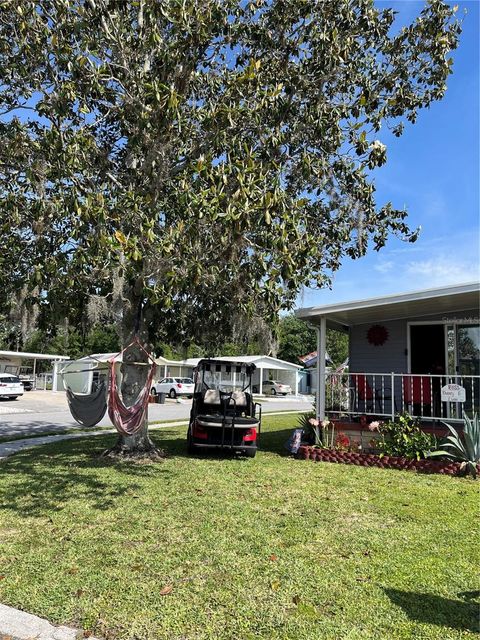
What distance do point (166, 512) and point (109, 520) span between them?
68 cm

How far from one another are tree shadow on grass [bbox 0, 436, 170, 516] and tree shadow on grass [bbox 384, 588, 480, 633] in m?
3.67

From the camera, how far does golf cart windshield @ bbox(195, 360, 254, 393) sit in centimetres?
1047

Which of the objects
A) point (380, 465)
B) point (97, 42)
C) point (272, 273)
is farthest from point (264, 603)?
point (97, 42)

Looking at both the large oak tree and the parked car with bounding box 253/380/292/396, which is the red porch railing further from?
the parked car with bounding box 253/380/292/396

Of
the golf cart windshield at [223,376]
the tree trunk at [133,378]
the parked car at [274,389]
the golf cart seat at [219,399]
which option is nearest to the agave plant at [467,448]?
the golf cart seat at [219,399]

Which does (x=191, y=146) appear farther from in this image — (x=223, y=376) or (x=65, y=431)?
(x=65, y=431)

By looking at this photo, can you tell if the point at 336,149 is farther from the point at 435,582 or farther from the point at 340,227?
the point at 435,582

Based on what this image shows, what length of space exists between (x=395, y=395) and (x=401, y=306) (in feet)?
7.84

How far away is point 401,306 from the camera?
9.82m

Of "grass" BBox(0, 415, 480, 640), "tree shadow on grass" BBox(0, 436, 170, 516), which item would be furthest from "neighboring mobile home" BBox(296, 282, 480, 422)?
"tree shadow on grass" BBox(0, 436, 170, 516)

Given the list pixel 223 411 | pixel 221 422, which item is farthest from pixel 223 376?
pixel 221 422

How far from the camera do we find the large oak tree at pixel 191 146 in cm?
636

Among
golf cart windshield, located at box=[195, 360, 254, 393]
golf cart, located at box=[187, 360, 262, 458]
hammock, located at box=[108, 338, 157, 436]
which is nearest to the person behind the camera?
hammock, located at box=[108, 338, 157, 436]

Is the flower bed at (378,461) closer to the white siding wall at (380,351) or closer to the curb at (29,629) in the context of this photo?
the white siding wall at (380,351)
